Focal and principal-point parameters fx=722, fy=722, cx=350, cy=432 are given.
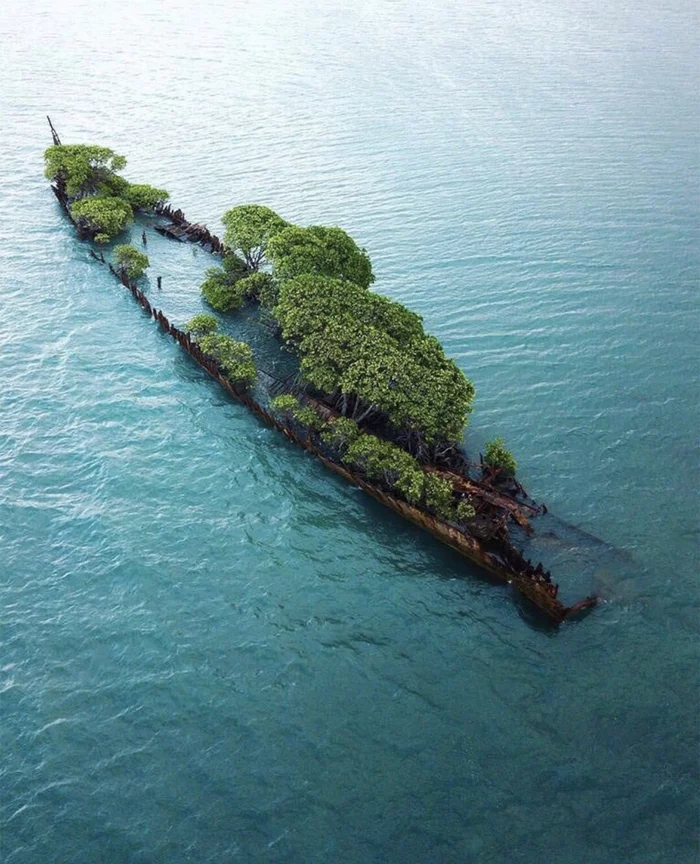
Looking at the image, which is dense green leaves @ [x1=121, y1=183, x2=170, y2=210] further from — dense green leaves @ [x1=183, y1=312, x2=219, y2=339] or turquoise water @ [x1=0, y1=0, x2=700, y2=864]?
dense green leaves @ [x1=183, y1=312, x2=219, y2=339]

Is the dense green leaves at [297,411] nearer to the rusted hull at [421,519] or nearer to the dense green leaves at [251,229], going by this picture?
the rusted hull at [421,519]

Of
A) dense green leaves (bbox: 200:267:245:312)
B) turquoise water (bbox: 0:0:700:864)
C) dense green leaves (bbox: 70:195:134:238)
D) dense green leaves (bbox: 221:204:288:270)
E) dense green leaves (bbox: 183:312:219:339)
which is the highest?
dense green leaves (bbox: 70:195:134:238)

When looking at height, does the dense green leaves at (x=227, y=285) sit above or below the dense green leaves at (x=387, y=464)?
above

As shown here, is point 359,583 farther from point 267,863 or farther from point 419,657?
point 267,863

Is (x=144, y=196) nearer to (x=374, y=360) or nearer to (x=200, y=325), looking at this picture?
(x=200, y=325)

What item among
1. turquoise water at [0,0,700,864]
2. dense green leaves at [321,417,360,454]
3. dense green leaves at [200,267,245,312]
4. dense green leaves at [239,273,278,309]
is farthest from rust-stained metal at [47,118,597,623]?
dense green leaves at [239,273,278,309]

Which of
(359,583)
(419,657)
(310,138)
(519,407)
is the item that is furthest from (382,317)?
(310,138)

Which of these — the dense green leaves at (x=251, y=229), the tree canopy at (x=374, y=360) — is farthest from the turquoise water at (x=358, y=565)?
the dense green leaves at (x=251, y=229)
